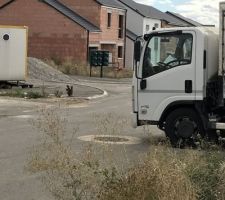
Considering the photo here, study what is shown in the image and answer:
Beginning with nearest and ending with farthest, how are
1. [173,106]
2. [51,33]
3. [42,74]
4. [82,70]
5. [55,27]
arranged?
[173,106], [42,74], [82,70], [55,27], [51,33]

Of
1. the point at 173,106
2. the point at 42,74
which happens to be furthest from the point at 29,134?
the point at 42,74

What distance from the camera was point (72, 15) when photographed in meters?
51.8

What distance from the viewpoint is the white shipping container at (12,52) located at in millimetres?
26984

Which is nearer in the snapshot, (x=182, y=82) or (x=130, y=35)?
(x=182, y=82)

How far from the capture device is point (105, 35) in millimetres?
53812

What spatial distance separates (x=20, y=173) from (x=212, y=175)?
3582mm

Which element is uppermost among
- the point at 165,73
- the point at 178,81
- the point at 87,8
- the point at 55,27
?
the point at 87,8

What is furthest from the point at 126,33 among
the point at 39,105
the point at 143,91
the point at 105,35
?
the point at 143,91

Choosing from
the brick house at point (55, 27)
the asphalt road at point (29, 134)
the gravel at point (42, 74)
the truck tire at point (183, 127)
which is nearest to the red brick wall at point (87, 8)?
the brick house at point (55, 27)

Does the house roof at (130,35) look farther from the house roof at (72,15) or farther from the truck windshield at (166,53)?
the truck windshield at (166,53)

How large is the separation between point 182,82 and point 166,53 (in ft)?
2.26

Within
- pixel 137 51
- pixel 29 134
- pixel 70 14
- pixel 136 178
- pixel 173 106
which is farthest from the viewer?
pixel 70 14

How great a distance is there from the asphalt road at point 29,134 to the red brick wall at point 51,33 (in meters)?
21.9

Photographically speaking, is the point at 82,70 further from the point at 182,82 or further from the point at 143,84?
the point at 182,82
